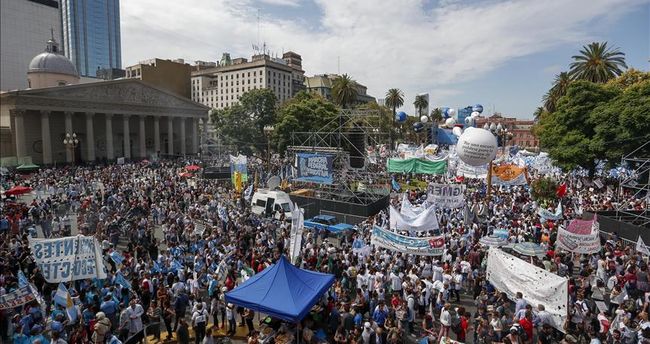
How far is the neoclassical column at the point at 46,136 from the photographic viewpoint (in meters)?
53.1

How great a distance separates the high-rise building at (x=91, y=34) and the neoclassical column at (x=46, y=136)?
384 feet

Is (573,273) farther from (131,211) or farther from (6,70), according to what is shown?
(6,70)

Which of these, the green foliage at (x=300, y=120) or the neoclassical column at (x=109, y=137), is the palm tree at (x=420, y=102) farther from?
the neoclassical column at (x=109, y=137)

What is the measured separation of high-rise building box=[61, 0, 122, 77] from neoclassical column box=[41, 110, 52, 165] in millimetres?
117114

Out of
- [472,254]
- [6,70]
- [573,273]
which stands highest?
[6,70]

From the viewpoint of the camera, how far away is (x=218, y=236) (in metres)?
18.0

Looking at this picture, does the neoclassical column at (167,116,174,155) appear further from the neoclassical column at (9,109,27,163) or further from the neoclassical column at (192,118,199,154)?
the neoclassical column at (9,109,27,163)

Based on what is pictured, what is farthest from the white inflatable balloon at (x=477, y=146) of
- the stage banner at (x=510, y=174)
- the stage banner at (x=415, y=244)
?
the stage banner at (x=510, y=174)

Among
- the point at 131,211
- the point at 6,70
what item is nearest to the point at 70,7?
the point at 6,70

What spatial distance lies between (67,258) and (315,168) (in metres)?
17.4

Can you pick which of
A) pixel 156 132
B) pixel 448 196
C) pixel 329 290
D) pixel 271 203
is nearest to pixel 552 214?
pixel 448 196

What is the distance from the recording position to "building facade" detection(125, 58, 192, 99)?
298ft

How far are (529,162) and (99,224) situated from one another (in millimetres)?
39401

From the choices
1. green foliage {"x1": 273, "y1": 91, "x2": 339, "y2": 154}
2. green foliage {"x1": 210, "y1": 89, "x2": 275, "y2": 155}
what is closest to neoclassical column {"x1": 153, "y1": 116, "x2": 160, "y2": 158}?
green foliage {"x1": 210, "y1": 89, "x2": 275, "y2": 155}
